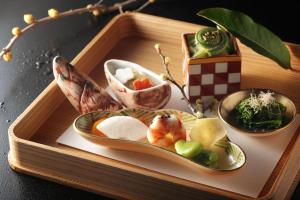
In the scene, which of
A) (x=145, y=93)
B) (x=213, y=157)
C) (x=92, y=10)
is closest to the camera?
(x=213, y=157)

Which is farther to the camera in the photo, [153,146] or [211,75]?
[211,75]

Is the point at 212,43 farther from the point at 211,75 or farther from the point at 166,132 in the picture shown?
the point at 166,132

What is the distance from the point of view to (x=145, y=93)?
4.31 feet

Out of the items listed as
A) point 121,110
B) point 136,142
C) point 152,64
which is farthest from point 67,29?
point 136,142

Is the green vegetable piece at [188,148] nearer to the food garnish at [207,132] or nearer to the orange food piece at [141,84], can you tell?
the food garnish at [207,132]

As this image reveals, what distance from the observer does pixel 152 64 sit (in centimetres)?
149

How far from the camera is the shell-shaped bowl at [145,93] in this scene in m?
1.31

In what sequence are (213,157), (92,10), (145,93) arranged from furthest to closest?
(92,10)
(145,93)
(213,157)

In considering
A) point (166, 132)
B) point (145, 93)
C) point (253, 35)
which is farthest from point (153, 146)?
point (253, 35)

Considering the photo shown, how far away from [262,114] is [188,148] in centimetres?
17

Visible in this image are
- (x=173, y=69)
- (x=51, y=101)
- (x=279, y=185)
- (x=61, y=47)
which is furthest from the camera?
(x=61, y=47)

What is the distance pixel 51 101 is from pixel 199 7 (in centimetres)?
49

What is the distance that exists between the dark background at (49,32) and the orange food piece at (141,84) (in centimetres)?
23

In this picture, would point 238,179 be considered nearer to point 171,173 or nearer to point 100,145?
point 171,173
